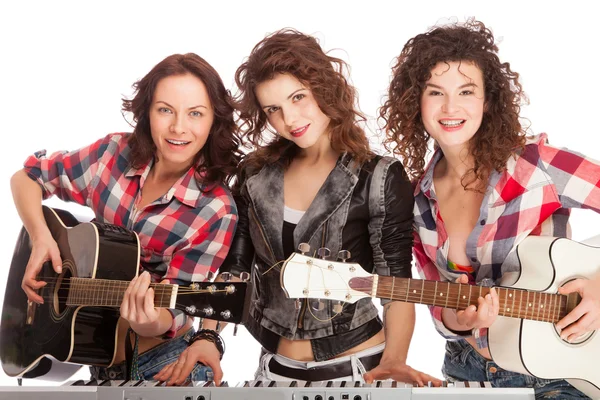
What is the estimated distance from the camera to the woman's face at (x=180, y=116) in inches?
102

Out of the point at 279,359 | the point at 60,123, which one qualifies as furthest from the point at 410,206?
the point at 60,123

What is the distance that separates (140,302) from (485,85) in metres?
1.26

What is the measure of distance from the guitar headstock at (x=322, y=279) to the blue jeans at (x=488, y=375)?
518 mm

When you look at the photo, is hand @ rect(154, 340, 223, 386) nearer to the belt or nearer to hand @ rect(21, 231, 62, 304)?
the belt

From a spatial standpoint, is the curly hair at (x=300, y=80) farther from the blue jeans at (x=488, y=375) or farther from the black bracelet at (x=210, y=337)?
the blue jeans at (x=488, y=375)

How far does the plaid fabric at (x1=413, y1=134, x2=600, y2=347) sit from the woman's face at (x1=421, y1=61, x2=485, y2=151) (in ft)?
0.59

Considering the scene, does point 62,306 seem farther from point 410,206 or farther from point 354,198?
point 410,206

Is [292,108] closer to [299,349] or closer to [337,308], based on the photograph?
[337,308]

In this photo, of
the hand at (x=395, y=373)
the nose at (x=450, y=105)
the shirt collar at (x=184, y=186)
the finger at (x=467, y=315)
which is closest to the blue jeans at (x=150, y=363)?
the shirt collar at (x=184, y=186)

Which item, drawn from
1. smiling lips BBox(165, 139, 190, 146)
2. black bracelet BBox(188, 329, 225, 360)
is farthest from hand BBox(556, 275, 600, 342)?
smiling lips BBox(165, 139, 190, 146)

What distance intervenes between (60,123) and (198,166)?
5.82ft

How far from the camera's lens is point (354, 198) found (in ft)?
8.18

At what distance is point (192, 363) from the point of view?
2340 millimetres

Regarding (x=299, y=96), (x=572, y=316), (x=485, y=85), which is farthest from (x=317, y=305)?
(x=485, y=85)
